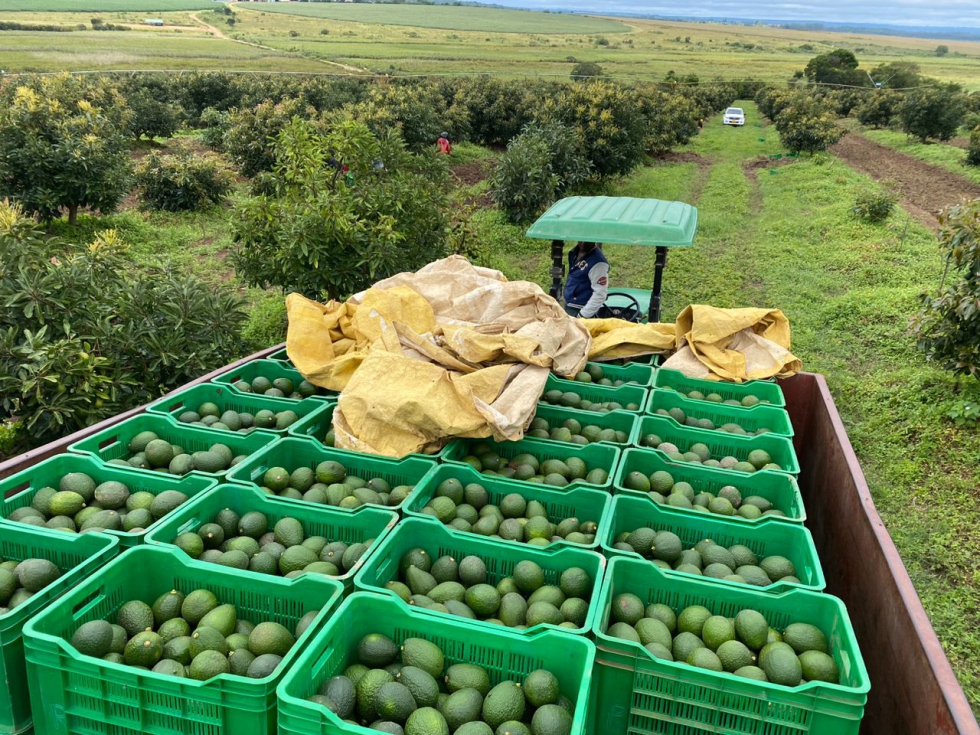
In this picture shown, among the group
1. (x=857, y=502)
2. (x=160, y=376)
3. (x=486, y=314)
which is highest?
(x=486, y=314)

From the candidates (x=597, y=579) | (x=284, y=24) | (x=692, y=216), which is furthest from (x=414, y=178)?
(x=284, y=24)

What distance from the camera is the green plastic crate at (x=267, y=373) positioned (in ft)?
16.9

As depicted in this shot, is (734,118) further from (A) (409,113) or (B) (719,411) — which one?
(B) (719,411)

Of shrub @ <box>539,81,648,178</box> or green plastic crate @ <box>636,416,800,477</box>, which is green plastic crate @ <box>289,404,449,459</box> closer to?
green plastic crate @ <box>636,416,800,477</box>

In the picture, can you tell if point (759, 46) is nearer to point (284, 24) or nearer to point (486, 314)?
point (284, 24)

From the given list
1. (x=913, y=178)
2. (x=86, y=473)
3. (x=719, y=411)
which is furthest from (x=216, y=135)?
A: (x=913, y=178)

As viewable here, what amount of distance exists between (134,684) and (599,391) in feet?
11.8

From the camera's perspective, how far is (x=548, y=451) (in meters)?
4.31

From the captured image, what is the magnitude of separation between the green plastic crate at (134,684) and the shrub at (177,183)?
577 inches

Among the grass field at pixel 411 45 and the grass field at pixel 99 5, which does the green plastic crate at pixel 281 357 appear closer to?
the grass field at pixel 411 45

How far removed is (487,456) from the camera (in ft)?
14.1

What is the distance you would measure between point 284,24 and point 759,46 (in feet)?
282

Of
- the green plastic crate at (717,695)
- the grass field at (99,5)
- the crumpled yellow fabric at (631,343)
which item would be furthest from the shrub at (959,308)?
the grass field at (99,5)

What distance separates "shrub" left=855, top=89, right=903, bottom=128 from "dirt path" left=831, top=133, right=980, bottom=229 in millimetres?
10562
